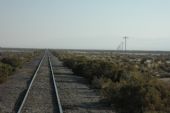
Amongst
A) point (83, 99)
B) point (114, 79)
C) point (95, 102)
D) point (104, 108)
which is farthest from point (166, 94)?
point (114, 79)

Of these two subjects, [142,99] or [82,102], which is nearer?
[142,99]

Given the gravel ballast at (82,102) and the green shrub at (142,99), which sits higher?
the green shrub at (142,99)

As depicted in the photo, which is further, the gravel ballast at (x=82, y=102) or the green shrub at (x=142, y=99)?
the gravel ballast at (x=82, y=102)

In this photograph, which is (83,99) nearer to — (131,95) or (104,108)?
(104,108)

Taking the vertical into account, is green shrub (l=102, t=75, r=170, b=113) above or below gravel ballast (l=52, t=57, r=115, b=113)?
above

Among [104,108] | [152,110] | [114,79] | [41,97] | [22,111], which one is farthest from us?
[114,79]

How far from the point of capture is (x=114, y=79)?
28422 millimetres

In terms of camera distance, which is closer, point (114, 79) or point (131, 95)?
point (131, 95)

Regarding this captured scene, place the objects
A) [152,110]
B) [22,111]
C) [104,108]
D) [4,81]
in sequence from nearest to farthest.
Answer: [152,110], [22,111], [104,108], [4,81]

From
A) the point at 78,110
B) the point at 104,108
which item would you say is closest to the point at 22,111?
the point at 78,110

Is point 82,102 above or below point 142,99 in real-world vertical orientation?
below

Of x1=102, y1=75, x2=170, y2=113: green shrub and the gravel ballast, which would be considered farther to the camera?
the gravel ballast

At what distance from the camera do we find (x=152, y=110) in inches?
584

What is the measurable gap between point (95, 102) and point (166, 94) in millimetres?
4027
